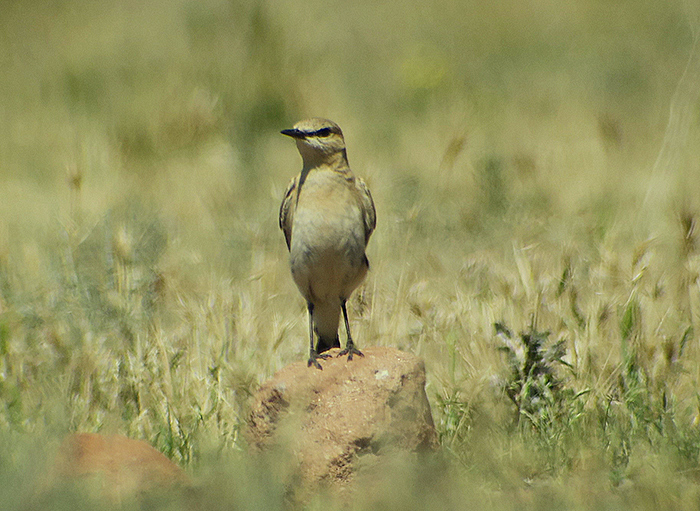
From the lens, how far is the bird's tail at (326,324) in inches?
218

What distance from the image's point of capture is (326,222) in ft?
16.6

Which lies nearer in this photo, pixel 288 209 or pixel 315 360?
pixel 315 360

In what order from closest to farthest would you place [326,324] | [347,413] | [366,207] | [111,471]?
1. [111,471]
2. [347,413]
3. [366,207]
4. [326,324]

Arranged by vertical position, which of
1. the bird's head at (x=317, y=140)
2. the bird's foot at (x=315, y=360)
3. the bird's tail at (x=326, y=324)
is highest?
the bird's head at (x=317, y=140)

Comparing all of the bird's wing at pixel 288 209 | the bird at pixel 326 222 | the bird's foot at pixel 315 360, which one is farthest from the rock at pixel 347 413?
the bird's wing at pixel 288 209

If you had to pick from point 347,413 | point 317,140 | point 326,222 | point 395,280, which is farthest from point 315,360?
point 395,280

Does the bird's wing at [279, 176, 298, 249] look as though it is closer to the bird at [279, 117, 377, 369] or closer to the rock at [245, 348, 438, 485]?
the bird at [279, 117, 377, 369]

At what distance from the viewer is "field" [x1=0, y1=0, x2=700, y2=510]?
169 inches

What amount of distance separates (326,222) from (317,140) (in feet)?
1.80

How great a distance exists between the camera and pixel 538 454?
4363 mm

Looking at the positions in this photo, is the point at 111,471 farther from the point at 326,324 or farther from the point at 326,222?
the point at 326,324

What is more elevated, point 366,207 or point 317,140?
point 317,140

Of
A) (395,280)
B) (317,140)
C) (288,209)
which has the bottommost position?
(395,280)

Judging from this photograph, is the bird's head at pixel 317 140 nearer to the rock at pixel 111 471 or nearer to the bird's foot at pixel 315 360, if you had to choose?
the bird's foot at pixel 315 360
